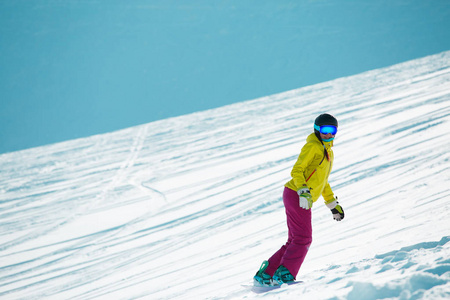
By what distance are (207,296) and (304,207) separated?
1316 mm

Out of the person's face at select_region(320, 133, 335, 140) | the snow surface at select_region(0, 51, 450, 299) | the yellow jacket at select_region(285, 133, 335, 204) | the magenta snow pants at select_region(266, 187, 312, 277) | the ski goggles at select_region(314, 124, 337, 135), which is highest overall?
the ski goggles at select_region(314, 124, 337, 135)

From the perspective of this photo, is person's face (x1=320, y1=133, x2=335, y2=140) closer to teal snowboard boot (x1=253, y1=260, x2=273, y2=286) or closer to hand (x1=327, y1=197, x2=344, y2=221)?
hand (x1=327, y1=197, x2=344, y2=221)

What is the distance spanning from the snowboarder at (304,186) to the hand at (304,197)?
0.03m

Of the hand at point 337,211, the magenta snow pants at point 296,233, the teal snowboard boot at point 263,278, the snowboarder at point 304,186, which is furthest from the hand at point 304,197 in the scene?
the teal snowboard boot at point 263,278

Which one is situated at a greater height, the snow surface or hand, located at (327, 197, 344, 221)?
hand, located at (327, 197, 344, 221)

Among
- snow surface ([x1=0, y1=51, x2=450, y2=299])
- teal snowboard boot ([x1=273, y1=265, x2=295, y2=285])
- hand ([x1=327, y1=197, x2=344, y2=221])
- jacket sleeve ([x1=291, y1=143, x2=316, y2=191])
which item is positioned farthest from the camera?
hand ([x1=327, y1=197, x2=344, y2=221])

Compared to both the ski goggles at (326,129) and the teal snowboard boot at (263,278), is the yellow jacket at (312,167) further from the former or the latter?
the teal snowboard boot at (263,278)

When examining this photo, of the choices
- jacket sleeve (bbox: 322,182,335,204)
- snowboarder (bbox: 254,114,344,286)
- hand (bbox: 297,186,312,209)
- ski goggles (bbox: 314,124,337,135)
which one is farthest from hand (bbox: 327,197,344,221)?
ski goggles (bbox: 314,124,337,135)

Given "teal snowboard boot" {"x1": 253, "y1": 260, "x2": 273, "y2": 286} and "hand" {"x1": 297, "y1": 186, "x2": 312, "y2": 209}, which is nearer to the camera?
"hand" {"x1": 297, "y1": 186, "x2": 312, "y2": 209}

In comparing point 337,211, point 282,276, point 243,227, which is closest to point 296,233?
point 282,276

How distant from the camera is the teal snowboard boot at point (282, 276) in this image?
2.95m

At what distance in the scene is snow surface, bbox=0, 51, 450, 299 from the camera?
2.67 meters

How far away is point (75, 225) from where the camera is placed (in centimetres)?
746

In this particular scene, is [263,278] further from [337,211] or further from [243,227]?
[243,227]
